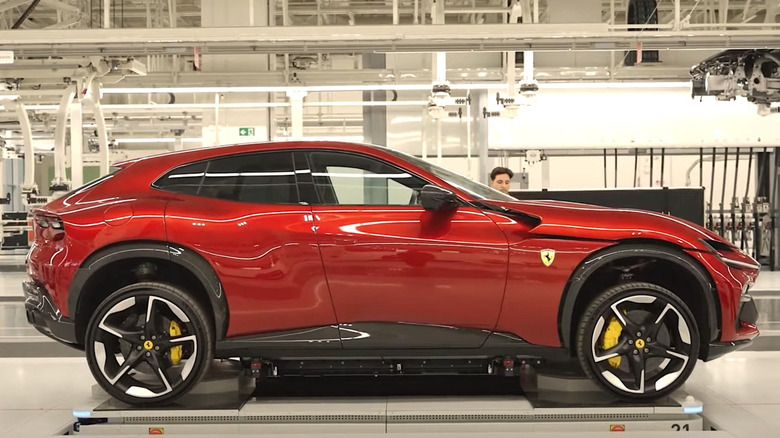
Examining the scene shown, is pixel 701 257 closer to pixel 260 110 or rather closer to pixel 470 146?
pixel 470 146

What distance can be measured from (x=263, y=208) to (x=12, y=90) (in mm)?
8832

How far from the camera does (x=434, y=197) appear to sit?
12.3ft

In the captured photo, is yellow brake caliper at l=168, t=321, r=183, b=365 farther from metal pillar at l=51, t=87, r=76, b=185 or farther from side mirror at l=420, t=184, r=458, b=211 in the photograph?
metal pillar at l=51, t=87, r=76, b=185

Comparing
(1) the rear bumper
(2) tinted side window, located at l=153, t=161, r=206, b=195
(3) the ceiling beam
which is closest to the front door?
(2) tinted side window, located at l=153, t=161, r=206, b=195

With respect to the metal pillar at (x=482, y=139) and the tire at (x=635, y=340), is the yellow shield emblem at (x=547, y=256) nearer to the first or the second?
the tire at (x=635, y=340)

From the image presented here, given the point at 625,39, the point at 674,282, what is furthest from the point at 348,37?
the point at 674,282

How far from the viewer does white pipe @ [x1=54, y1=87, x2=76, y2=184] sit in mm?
10203

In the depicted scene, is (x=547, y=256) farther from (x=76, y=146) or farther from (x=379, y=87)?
(x=76, y=146)

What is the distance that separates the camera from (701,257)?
3.89 metres

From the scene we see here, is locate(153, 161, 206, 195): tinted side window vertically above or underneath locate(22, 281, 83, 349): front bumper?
above

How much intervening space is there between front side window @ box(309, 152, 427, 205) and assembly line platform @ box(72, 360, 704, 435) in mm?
1074

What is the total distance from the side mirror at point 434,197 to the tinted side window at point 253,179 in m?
0.70

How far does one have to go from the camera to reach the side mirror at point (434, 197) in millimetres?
3752

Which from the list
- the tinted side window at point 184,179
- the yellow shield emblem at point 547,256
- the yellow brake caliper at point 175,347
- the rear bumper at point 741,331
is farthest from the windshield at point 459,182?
the yellow brake caliper at point 175,347
